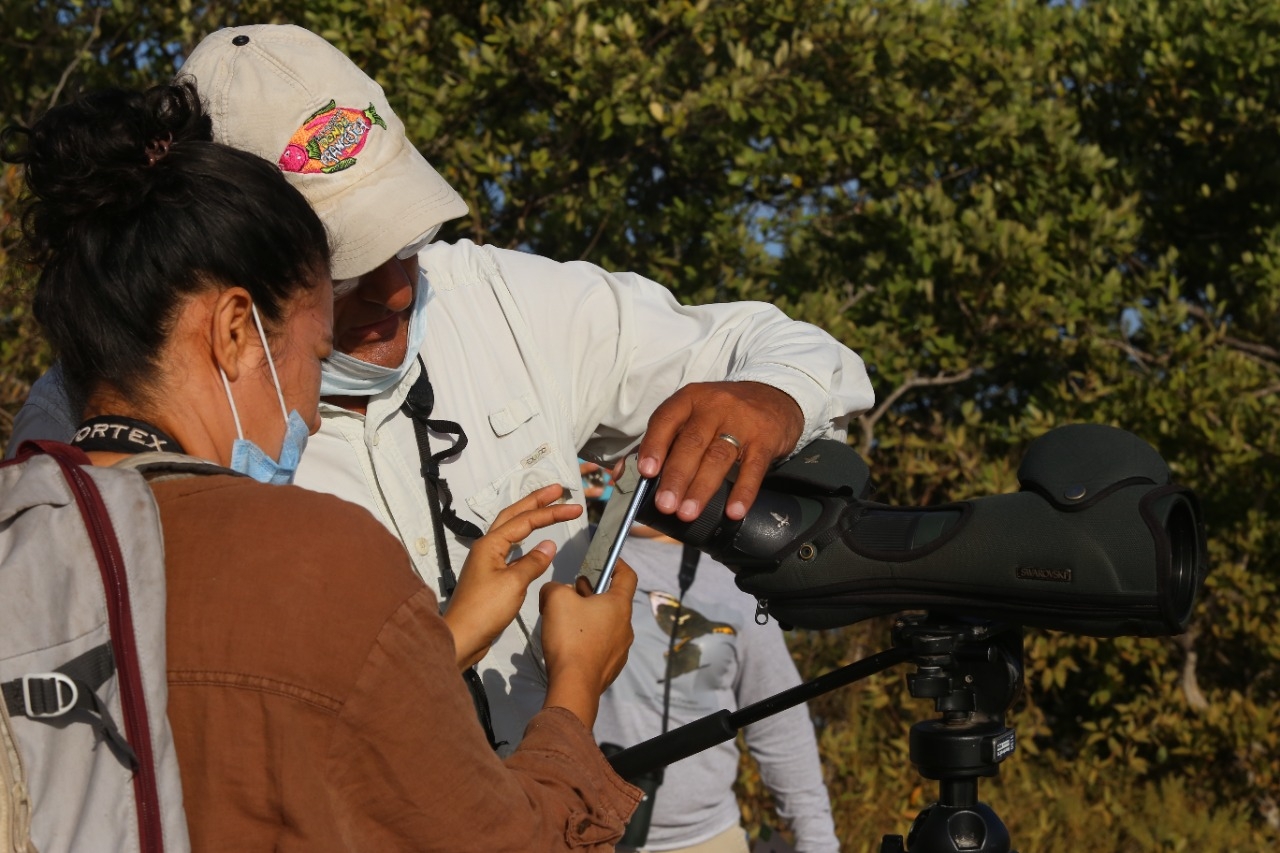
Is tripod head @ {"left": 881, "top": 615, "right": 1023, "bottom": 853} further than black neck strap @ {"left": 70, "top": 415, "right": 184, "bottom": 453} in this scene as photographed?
Yes

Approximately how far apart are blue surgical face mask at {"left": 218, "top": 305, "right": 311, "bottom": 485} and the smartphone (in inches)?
14.8

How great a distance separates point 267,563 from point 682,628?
2.25 metres

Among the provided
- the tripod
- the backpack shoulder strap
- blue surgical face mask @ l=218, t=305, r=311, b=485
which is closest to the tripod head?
the tripod

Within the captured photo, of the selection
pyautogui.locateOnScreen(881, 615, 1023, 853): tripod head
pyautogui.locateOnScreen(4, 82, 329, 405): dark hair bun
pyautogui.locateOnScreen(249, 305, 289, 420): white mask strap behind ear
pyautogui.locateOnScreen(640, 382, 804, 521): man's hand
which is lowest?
pyautogui.locateOnScreen(881, 615, 1023, 853): tripod head

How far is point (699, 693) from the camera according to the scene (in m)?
3.36

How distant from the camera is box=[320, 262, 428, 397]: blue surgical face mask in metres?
1.97

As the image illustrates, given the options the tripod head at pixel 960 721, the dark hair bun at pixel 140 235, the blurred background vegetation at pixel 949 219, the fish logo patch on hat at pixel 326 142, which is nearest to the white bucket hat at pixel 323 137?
the fish logo patch on hat at pixel 326 142

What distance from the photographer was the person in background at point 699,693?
3.29 meters

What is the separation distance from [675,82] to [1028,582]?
3.55 m

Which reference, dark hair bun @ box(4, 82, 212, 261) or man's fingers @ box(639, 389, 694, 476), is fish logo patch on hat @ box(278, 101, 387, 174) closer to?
dark hair bun @ box(4, 82, 212, 261)

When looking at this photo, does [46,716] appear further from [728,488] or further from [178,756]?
[728,488]

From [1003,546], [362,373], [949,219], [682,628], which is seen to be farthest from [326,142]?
[949,219]

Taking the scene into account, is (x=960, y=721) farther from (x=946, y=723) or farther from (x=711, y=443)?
(x=711, y=443)

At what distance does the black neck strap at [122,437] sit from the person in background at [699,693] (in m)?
1.94
